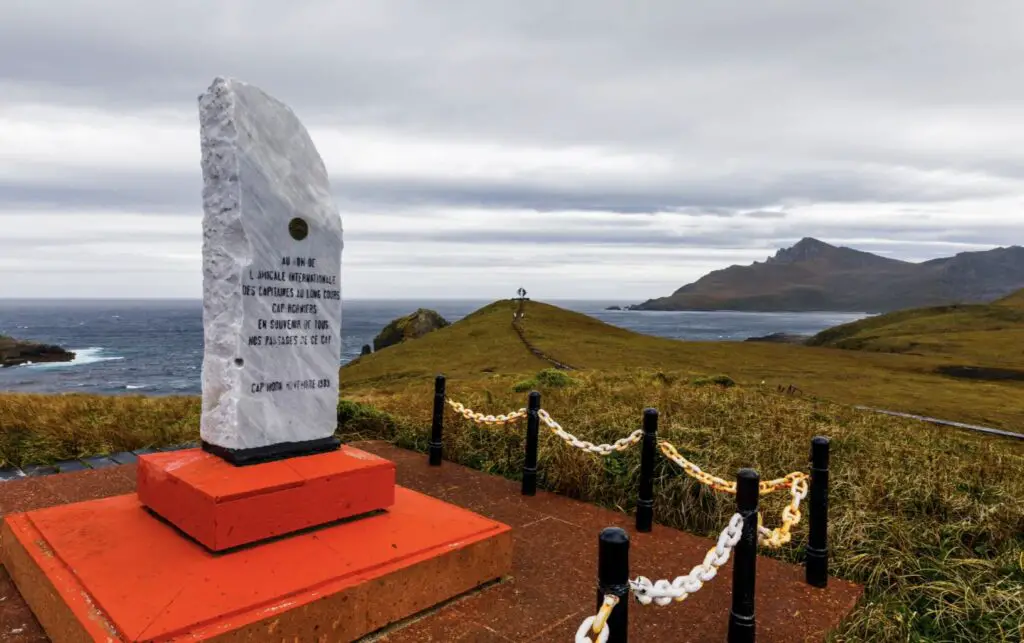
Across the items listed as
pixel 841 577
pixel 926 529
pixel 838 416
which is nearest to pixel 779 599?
pixel 841 577

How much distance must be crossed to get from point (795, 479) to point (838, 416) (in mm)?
7480

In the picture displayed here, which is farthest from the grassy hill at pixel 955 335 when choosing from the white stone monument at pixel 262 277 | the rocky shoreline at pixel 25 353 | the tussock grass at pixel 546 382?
the rocky shoreline at pixel 25 353

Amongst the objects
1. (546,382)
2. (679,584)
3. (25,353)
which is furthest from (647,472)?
(25,353)

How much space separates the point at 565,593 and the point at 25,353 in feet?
278

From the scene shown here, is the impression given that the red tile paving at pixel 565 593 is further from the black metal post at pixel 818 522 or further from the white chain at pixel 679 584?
the white chain at pixel 679 584

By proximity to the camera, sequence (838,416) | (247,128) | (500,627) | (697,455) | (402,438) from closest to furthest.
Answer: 1. (500,627)
2. (247,128)
3. (697,455)
4. (402,438)
5. (838,416)

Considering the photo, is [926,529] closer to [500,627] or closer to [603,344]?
[500,627]

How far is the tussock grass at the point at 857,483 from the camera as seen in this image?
4438mm

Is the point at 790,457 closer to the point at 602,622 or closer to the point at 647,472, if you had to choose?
the point at 647,472

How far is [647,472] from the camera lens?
5.88m

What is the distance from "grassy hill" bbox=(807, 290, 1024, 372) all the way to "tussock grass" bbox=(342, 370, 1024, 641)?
20.4m

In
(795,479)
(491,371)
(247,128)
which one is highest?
(247,128)

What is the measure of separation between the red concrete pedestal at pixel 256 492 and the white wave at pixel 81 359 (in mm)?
72629

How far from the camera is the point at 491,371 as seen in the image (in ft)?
71.8
